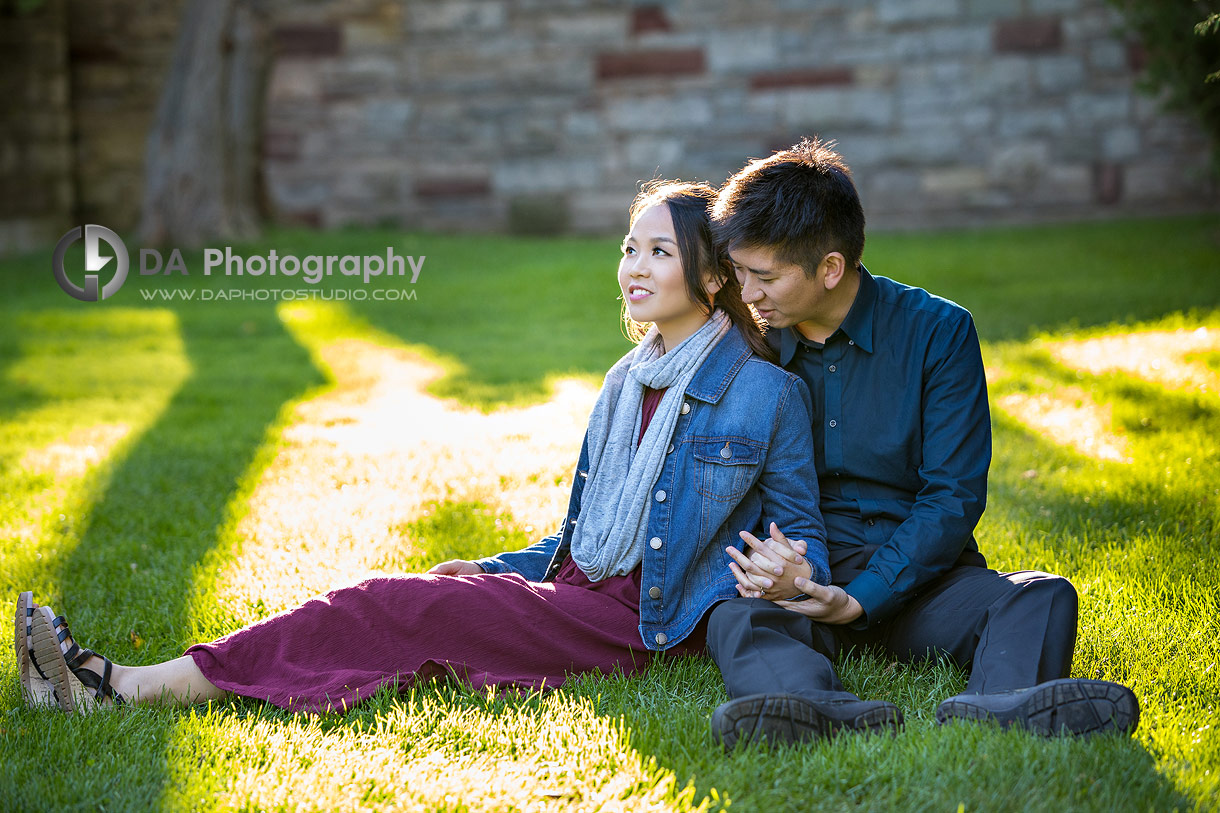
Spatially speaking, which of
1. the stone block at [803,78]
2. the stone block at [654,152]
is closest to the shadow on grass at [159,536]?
the stone block at [654,152]

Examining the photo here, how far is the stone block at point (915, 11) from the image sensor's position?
35.6ft

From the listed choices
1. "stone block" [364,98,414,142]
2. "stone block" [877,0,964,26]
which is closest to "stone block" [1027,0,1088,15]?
"stone block" [877,0,964,26]

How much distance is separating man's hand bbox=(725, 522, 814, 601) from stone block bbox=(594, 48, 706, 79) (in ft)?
31.2

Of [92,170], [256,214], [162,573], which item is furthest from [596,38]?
[162,573]

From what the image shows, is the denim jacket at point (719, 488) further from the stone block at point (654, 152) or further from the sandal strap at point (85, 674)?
the stone block at point (654, 152)

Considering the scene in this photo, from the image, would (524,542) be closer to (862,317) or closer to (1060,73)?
(862,317)

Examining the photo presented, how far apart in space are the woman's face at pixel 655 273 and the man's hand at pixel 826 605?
791 millimetres

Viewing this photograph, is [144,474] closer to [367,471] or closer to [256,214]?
[367,471]

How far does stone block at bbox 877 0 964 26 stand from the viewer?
35.6ft

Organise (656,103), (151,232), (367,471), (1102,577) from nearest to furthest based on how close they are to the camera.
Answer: (1102,577) → (367,471) → (151,232) → (656,103)

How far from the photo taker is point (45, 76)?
11.9 metres

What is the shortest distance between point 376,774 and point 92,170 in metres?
12.0

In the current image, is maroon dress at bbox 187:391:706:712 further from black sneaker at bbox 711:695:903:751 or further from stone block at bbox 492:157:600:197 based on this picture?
stone block at bbox 492:157:600:197

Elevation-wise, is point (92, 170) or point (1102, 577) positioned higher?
point (92, 170)
